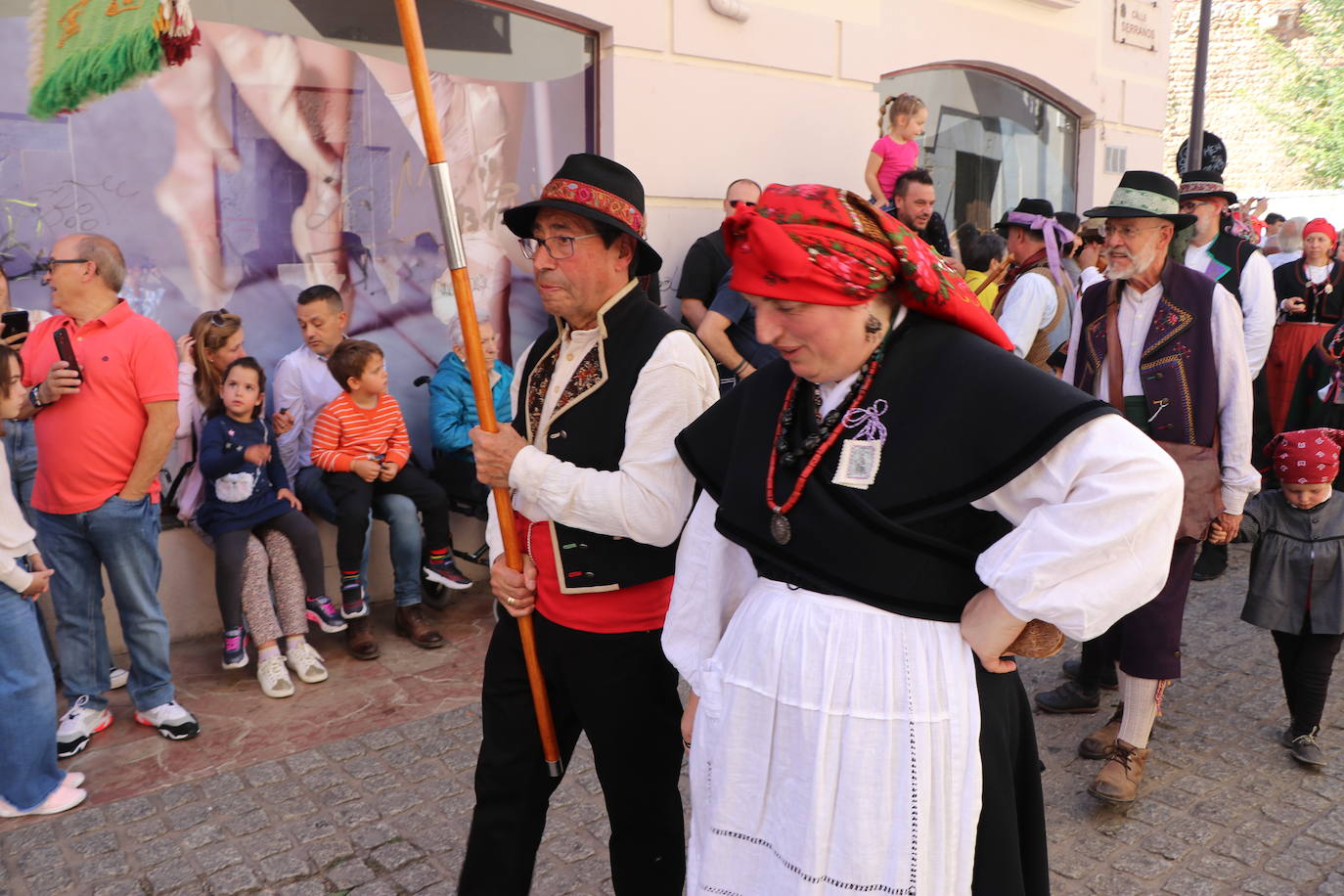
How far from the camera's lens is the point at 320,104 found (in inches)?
223

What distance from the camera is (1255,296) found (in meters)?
5.94

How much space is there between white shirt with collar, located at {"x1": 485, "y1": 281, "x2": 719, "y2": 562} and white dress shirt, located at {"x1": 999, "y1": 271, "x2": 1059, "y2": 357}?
12.0 ft

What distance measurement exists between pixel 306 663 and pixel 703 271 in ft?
9.72

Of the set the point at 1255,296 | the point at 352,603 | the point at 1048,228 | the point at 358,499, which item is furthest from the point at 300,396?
the point at 1255,296

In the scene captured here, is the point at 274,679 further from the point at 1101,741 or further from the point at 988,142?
the point at 988,142

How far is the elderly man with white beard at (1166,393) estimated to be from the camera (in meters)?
3.84

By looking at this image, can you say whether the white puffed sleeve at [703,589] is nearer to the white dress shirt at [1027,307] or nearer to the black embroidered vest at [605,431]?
the black embroidered vest at [605,431]

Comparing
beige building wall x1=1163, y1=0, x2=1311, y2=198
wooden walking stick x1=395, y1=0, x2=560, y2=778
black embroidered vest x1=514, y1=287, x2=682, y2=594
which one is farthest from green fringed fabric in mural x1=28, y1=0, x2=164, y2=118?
beige building wall x1=1163, y1=0, x2=1311, y2=198

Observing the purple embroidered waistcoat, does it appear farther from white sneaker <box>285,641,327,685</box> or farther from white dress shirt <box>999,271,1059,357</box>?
white sneaker <box>285,641,327,685</box>

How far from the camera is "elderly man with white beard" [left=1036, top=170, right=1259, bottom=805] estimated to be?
384cm

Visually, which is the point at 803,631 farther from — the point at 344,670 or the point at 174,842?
the point at 344,670

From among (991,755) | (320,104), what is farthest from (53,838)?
(320,104)

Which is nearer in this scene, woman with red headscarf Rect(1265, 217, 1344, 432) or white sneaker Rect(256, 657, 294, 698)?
white sneaker Rect(256, 657, 294, 698)

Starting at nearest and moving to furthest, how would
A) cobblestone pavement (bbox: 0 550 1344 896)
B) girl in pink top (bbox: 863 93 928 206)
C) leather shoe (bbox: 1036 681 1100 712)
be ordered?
cobblestone pavement (bbox: 0 550 1344 896)
leather shoe (bbox: 1036 681 1100 712)
girl in pink top (bbox: 863 93 928 206)
